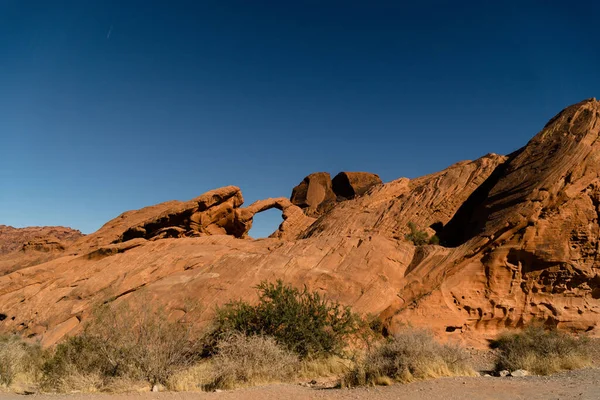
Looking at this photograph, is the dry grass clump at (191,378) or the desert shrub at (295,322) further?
the desert shrub at (295,322)

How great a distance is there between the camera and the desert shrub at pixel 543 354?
1056 cm

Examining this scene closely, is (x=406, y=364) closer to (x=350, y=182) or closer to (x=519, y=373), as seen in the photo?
(x=519, y=373)

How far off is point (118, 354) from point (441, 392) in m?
7.48

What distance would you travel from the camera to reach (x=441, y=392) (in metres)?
7.91

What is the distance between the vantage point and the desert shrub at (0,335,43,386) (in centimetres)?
1105

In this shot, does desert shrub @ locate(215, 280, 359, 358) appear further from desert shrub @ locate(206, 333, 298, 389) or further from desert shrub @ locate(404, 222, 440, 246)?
desert shrub @ locate(404, 222, 440, 246)

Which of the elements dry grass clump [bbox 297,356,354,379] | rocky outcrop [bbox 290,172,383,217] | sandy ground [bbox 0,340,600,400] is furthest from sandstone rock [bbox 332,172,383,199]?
sandy ground [bbox 0,340,600,400]

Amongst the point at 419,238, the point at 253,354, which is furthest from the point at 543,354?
the point at 419,238

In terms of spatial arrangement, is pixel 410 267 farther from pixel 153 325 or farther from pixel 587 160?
pixel 153 325

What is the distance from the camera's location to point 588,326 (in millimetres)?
14570

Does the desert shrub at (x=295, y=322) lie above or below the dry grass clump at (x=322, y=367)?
above

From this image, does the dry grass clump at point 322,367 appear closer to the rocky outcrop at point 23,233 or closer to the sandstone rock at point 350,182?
the sandstone rock at point 350,182

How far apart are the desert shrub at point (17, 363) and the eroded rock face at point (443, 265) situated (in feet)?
10.2

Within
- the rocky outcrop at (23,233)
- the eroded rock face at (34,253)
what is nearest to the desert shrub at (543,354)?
the eroded rock face at (34,253)
